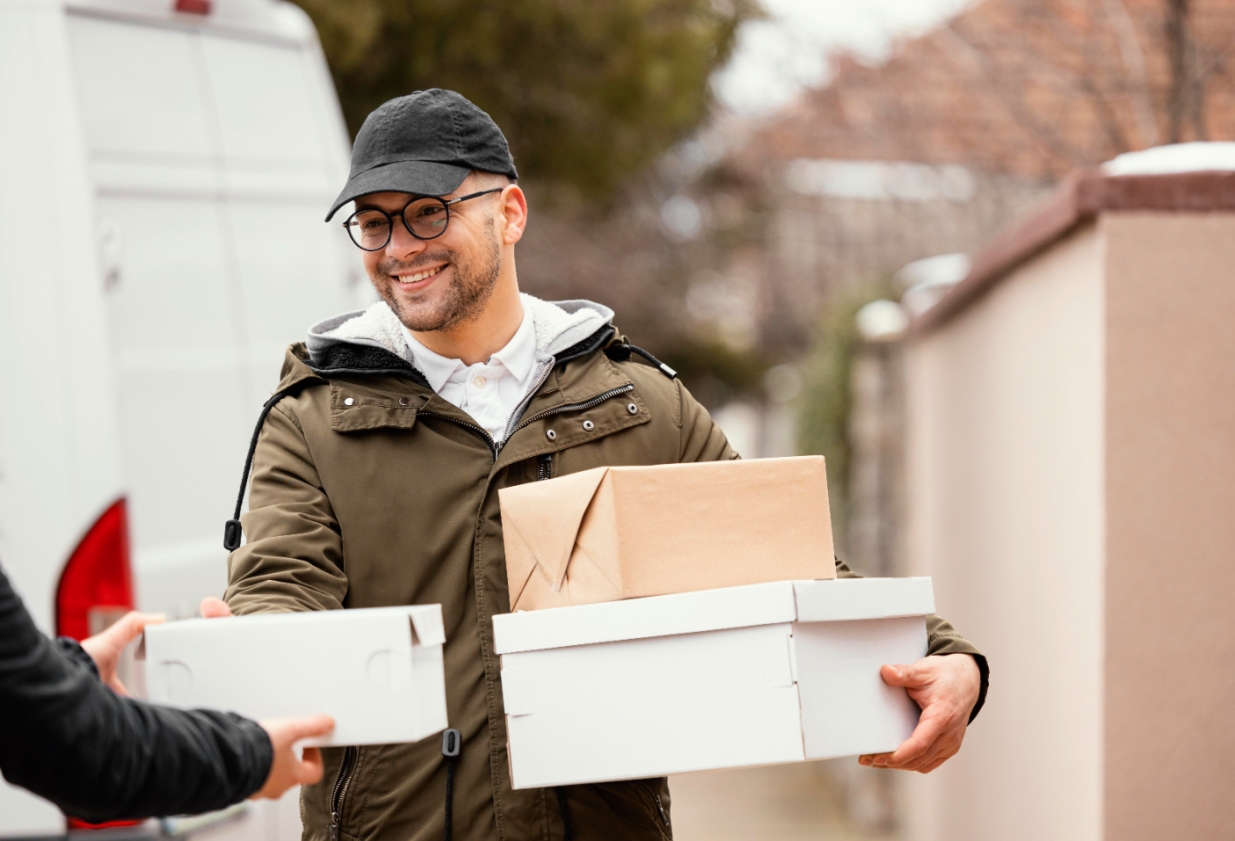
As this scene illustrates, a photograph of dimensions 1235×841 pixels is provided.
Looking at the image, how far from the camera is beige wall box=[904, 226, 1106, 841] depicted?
3.11 meters

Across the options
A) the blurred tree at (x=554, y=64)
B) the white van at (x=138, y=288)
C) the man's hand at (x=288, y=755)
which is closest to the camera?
the man's hand at (x=288, y=755)

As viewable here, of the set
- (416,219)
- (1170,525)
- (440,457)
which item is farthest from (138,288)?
(1170,525)

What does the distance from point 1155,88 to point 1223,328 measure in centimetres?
317

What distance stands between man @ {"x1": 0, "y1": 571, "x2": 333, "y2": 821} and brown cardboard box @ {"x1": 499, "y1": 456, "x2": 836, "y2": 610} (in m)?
0.49

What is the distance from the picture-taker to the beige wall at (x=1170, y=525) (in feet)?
9.53

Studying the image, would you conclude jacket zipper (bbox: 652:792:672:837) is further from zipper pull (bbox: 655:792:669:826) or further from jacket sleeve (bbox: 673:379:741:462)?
jacket sleeve (bbox: 673:379:741:462)

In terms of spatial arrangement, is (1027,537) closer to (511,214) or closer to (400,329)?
(511,214)

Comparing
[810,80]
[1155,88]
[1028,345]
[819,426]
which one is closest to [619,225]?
[819,426]

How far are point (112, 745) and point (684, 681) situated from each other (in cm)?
84

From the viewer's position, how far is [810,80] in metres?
7.11

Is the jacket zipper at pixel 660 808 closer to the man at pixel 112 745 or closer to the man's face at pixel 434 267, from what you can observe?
the man at pixel 112 745

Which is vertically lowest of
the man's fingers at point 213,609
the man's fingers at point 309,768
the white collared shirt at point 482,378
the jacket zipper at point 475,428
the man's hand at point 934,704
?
the man's hand at point 934,704

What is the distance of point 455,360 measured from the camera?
→ 258cm

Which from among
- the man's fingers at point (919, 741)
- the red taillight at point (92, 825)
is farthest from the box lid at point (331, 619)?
the red taillight at point (92, 825)
